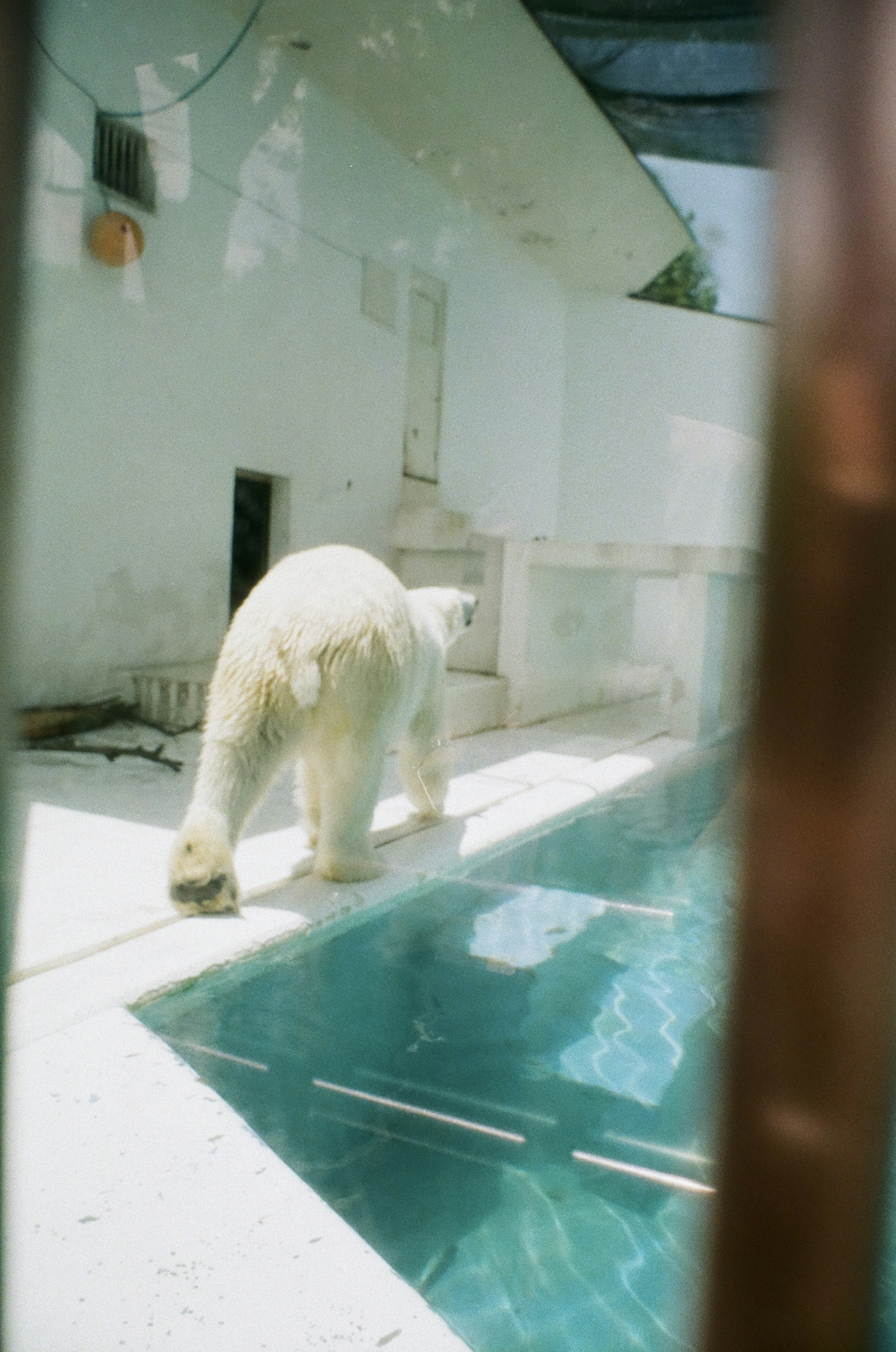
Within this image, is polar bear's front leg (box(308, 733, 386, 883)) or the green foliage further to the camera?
polar bear's front leg (box(308, 733, 386, 883))

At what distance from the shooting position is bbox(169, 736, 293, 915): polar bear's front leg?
83.9 inches

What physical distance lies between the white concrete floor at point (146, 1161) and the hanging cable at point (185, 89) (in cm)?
356

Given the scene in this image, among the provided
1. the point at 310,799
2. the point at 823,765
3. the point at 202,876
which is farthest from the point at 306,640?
the point at 823,765

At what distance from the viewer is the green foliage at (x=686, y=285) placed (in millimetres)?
1898

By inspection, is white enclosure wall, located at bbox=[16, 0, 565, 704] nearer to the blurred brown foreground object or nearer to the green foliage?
the green foliage

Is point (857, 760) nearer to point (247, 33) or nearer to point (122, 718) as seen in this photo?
point (122, 718)

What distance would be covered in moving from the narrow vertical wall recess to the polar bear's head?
3529mm

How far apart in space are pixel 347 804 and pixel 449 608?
3.91ft

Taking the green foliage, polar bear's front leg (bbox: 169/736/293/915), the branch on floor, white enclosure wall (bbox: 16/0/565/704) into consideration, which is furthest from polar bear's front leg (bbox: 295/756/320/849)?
the green foliage

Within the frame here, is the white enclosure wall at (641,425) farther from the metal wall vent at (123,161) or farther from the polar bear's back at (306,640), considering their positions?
the metal wall vent at (123,161)

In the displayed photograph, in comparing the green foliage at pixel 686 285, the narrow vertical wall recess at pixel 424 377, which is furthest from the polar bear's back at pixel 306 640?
the narrow vertical wall recess at pixel 424 377

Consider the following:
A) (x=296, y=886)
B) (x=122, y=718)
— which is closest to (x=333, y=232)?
(x=122, y=718)

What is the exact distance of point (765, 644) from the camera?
383 millimetres

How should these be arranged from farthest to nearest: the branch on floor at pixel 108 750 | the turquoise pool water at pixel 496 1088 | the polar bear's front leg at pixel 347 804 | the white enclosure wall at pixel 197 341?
the white enclosure wall at pixel 197 341
the branch on floor at pixel 108 750
the polar bear's front leg at pixel 347 804
the turquoise pool water at pixel 496 1088
